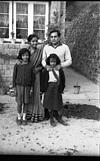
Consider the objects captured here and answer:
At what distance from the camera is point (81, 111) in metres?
7.13

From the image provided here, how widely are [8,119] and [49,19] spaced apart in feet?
15.5

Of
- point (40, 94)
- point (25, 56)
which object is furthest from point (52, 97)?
point (25, 56)

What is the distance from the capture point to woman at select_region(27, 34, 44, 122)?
6062mm

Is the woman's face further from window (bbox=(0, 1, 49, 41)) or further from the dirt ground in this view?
window (bbox=(0, 1, 49, 41))

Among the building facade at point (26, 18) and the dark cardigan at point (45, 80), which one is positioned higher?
the building facade at point (26, 18)

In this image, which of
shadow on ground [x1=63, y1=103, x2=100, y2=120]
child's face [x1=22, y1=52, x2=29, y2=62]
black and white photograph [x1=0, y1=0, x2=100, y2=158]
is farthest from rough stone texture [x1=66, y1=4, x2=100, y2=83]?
child's face [x1=22, y1=52, x2=29, y2=62]

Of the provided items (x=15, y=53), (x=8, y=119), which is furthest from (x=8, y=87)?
(x=8, y=119)

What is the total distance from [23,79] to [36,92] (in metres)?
0.51

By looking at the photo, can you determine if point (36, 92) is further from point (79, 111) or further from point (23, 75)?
point (79, 111)

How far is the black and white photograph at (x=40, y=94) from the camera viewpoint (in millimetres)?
5102

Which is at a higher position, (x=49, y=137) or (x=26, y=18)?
(x=26, y=18)

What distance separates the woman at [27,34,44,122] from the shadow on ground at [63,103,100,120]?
0.77 m

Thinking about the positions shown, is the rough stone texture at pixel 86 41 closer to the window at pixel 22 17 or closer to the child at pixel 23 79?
the window at pixel 22 17

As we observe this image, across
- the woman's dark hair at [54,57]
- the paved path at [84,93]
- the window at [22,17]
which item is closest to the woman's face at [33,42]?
the woman's dark hair at [54,57]
